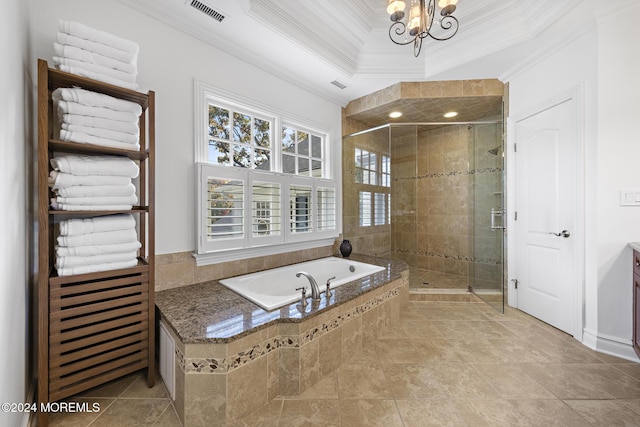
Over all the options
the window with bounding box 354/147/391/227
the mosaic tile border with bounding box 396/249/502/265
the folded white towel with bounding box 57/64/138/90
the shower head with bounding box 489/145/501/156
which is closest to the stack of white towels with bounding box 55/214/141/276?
the folded white towel with bounding box 57/64/138/90

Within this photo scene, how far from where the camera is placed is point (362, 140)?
349 cm

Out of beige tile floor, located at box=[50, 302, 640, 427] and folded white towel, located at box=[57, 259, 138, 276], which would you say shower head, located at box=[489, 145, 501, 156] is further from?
folded white towel, located at box=[57, 259, 138, 276]

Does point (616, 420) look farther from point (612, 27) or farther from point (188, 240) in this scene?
point (188, 240)

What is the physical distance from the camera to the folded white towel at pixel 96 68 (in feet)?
4.24

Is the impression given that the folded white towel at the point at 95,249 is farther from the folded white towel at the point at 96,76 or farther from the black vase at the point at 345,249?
the black vase at the point at 345,249

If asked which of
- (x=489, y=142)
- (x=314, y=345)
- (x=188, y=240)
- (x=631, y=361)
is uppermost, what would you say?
(x=489, y=142)

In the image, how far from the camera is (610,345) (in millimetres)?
1904

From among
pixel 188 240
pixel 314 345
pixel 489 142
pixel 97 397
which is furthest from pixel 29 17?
pixel 489 142

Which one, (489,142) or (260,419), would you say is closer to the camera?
(260,419)

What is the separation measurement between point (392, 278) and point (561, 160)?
6.01 ft

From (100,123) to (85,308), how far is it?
100 centimetres

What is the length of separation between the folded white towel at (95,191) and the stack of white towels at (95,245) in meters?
0.14

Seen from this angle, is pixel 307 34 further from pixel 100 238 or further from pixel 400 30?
pixel 100 238

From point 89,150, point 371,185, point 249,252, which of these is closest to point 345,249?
point 371,185
